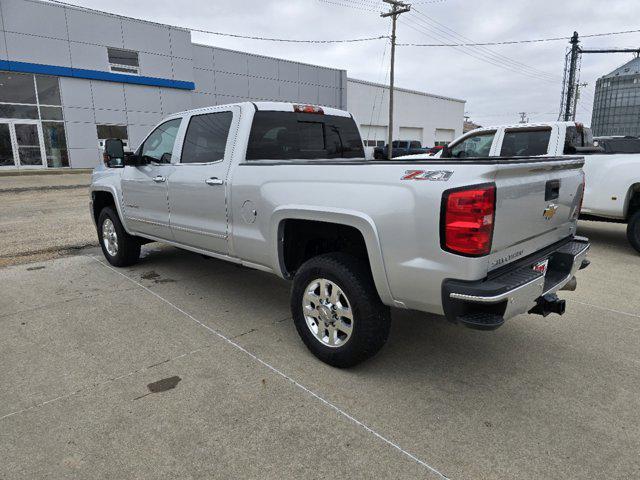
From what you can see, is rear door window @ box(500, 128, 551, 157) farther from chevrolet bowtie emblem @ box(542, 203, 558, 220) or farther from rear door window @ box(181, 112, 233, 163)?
rear door window @ box(181, 112, 233, 163)

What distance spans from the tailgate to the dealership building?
2390cm

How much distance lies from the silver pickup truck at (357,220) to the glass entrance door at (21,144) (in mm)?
20385

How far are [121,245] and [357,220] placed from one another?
4.00 metres

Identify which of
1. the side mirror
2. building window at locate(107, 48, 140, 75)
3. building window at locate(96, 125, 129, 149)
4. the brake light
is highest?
building window at locate(107, 48, 140, 75)

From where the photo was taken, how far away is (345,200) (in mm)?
2838

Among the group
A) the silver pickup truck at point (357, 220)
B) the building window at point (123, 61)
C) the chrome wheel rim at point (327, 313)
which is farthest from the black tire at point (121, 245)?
the building window at point (123, 61)

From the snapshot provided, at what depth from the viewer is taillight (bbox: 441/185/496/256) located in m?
2.33

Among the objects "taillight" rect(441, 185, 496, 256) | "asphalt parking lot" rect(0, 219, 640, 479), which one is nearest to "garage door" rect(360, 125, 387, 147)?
"asphalt parking lot" rect(0, 219, 640, 479)

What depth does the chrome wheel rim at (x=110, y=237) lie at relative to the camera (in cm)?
579

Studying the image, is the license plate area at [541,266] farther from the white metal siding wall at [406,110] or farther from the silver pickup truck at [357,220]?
the white metal siding wall at [406,110]

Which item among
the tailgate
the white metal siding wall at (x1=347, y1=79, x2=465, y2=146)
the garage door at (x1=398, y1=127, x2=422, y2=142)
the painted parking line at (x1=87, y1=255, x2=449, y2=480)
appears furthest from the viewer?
the garage door at (x1=398, y1=127, x2=422, y2=142)

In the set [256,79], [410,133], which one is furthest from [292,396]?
[410,133]

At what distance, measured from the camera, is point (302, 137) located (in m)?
4.25

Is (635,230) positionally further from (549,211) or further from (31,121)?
(31,121)
